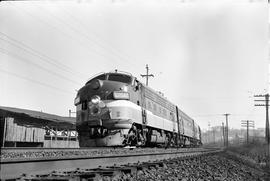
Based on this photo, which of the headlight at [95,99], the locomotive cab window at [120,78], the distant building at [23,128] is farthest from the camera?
the distant building at [23,128]

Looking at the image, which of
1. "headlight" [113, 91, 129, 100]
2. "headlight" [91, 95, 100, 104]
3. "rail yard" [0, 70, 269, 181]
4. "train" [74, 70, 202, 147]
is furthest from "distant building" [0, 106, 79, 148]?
"headlight" [113, 91, 129, 100]

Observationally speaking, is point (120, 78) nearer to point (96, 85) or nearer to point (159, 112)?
point (96, 85)

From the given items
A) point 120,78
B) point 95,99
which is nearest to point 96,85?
point 95,99

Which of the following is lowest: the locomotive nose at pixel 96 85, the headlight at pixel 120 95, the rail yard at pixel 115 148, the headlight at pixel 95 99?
the rail yard at pixel 115 148

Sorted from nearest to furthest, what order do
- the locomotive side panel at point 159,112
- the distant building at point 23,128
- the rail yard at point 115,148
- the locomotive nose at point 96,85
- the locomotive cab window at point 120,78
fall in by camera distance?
1. the rail yard at point 115,148
2. the locomotive nose at point 96,85
3. the locomotive cab window at point 120,78
4. the locomotive side panel at point 159,112
5. the distant building at point 23,128

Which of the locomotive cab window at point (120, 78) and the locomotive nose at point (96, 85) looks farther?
the locomotive cab window at point (120, 78)

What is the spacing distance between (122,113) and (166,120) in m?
7.60

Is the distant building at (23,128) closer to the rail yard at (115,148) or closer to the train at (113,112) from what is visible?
the rail yard at (115,148)

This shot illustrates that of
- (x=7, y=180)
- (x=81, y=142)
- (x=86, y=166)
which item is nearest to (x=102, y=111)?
(x=81, y=142)

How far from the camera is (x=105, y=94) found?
12859mm

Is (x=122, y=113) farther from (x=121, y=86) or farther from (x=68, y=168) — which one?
(x=68, y=168)

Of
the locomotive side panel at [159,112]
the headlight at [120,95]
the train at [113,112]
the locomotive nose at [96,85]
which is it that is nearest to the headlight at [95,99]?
the train at [113,112]

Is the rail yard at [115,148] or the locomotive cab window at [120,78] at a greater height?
the locomotive cab window at [120,78]

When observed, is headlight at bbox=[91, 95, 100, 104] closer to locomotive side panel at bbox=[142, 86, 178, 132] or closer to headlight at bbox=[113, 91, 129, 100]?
headlight at bbox=[113, 91, 129, 100]
